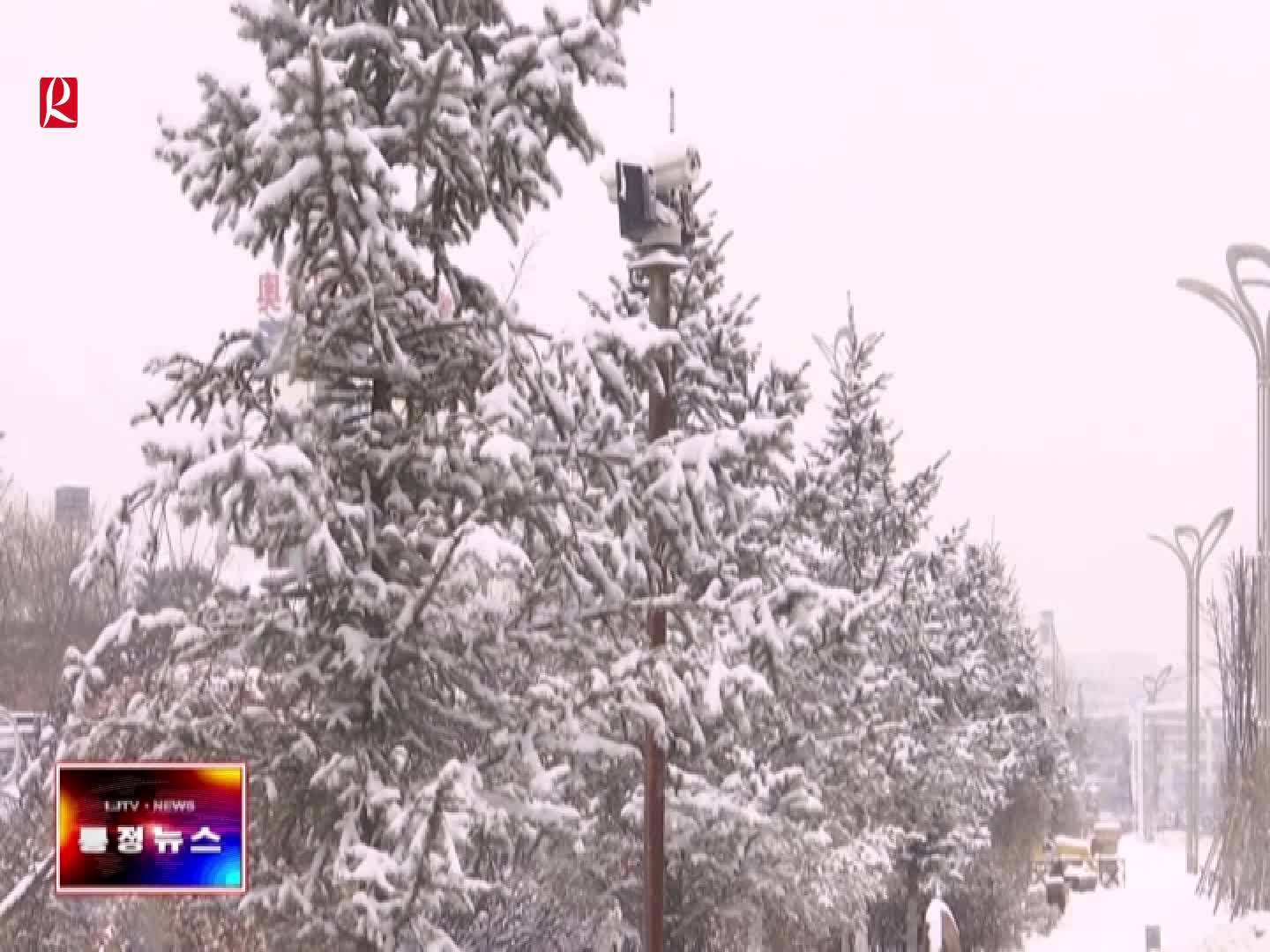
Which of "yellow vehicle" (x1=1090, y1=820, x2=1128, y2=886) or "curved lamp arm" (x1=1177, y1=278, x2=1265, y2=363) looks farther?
"yellow vehicle" (x1=1090, y1=820, x2=1128, y2=886)

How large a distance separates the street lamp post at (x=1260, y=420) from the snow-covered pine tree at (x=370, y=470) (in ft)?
55.6

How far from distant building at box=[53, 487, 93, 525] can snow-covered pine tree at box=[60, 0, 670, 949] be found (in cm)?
3923

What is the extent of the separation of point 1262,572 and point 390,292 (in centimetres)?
1854

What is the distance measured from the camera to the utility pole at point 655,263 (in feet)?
37.8

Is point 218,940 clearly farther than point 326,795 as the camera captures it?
Yes

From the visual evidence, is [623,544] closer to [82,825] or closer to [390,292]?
[390,292]

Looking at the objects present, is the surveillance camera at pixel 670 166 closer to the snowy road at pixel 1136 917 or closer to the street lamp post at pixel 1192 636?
the snowy road at pixel 1136 917

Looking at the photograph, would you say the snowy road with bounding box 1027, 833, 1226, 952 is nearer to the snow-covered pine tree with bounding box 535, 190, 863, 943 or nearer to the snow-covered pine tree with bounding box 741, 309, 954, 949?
the snow-covered pine tree with bounding box 741, 309, 954, 949

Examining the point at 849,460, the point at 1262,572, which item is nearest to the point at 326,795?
the point at 849,460

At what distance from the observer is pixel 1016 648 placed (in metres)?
45.4

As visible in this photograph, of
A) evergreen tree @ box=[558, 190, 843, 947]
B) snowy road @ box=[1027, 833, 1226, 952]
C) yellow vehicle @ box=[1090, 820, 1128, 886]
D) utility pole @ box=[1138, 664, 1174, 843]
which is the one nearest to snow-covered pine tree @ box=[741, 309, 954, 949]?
evergreen tree @ box=[558, 190, 843, 947]
